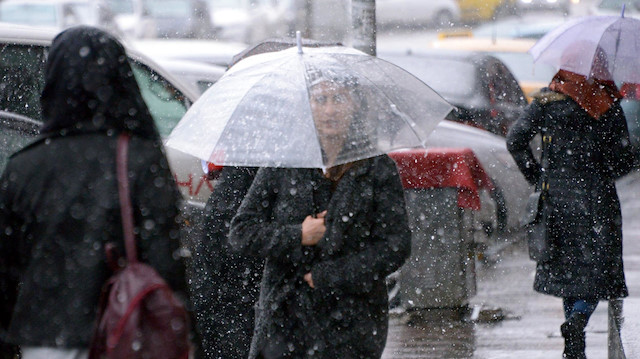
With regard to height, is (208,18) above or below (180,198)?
below

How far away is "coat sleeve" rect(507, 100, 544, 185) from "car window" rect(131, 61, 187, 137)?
211cm

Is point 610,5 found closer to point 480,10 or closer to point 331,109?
point 480,10

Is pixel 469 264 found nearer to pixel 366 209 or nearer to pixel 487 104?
pixel 366 209

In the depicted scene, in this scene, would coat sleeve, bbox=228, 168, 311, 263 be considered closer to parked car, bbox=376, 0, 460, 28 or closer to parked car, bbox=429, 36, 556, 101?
parked car, bbox=429, 36, 556, 101

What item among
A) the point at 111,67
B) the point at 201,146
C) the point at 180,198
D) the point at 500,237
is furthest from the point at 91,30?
the point at 500,237

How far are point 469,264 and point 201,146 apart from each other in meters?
3.72

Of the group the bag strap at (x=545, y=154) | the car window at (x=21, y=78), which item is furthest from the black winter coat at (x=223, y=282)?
the bag strap at (x=545, y=154)

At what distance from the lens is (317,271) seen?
159 inches

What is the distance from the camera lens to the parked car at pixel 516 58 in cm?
1539

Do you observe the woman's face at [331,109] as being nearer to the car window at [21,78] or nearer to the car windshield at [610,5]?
the car window at [21,78]

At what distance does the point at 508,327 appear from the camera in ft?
23.8

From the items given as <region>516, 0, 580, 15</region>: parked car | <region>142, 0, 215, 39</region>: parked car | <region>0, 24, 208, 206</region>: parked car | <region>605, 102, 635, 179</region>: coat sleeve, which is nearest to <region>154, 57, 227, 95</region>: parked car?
<region>0, 24, 208, 206</region>: parked car

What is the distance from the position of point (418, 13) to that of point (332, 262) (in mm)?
31583

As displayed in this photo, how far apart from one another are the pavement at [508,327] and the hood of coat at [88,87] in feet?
9.62
